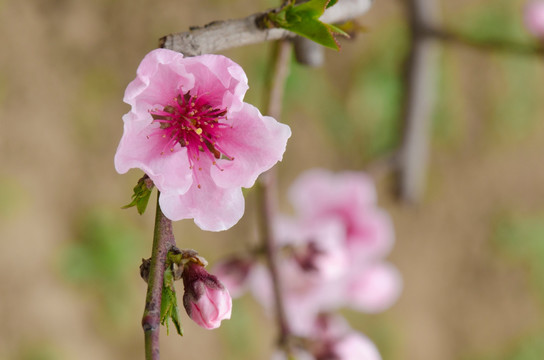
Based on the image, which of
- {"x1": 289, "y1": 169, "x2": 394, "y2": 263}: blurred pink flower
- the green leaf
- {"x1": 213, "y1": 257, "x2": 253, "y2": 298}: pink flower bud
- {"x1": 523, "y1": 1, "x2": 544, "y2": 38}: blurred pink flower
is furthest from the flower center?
{"x1": 523, "y1": 1, "x2": 544, "y2": 38}: blurred pink flower

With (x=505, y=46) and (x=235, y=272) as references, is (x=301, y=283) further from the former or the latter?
(x=505, y=46)

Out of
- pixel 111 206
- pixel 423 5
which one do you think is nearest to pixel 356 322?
pixel 111 206

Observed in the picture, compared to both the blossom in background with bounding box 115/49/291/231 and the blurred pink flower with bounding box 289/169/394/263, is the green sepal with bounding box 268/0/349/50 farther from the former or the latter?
the blurred pink flower with bounding box 289/169/394/263

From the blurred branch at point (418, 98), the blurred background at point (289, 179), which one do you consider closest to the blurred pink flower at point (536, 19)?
the blurred background at point (289, 179)

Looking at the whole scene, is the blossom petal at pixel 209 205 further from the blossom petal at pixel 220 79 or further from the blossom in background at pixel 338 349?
the blossom in background at pixel 338 349

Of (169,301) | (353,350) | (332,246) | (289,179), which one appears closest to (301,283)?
(332,246)

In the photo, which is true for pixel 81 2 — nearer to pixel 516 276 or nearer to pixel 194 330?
pixel 194 330

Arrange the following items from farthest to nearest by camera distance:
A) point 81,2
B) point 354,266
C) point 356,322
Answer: point 356,322 < point 81,2 < point 354,266
